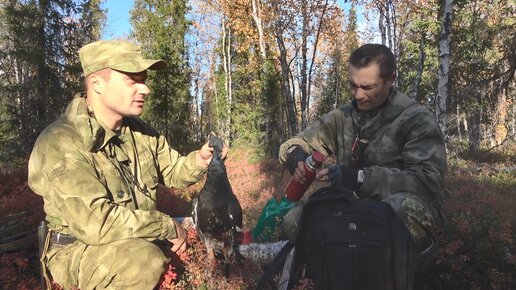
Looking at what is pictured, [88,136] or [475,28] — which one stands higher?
[475,28]

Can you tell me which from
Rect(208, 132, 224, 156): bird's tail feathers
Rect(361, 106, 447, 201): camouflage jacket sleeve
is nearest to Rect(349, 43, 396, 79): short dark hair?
Rect(361, 106, 447, 201): camouflage jacket sleeve

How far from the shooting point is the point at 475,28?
15141 millimetres

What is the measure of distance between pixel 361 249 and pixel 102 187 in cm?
180

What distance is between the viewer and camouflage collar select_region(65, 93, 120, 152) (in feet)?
9.70

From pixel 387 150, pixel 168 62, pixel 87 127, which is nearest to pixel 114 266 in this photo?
pixel 87 127

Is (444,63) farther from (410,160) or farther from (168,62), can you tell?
(168,62)

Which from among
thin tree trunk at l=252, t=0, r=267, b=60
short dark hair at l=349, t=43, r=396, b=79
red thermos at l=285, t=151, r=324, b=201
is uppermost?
thin tree trunk at l=252, t=0, r=267, b=60

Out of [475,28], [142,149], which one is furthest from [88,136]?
[475,28]

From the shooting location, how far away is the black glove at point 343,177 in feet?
10.2

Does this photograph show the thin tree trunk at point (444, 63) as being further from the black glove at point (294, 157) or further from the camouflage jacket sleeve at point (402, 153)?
the black glove at point (294, 157)

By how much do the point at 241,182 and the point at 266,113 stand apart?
8399 millimetres

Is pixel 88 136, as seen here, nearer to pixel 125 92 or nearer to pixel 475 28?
pixel 125 92

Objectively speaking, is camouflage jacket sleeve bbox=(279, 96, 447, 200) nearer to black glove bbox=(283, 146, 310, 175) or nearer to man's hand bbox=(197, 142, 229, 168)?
black glove bbox=(283, 146, 310, 175)

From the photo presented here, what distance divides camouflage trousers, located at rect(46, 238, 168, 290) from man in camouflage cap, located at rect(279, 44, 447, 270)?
1.20m
